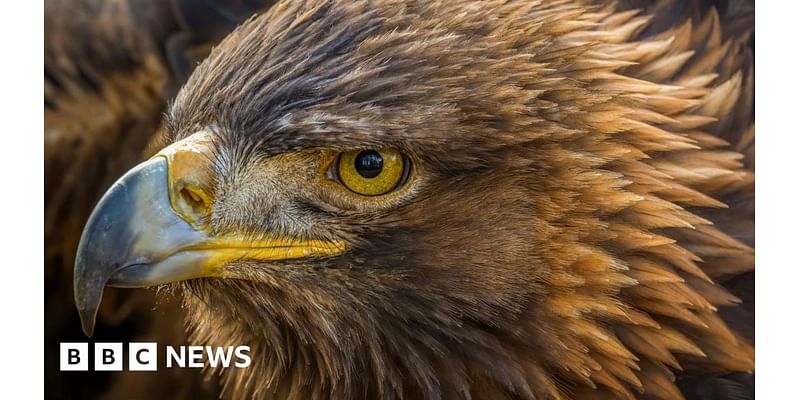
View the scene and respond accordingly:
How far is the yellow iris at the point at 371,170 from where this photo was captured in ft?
5.37

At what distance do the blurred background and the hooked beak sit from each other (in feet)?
1.54

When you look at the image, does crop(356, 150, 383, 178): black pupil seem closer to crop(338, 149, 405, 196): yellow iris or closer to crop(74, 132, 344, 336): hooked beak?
crop(338, 149, 405, 196): yellow iris

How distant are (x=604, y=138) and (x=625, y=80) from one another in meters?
0.17

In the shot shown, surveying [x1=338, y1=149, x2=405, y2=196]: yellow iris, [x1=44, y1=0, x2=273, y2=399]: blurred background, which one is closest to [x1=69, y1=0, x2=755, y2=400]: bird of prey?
[x1=338, y1=149, x2=405, y2=196]: yellow iris

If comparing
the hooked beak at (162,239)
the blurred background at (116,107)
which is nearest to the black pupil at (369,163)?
the hooked beak at (162,239)

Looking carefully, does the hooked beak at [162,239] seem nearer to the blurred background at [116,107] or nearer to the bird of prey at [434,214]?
the bird of prey at [434,214]

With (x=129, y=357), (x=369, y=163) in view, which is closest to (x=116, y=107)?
(x=129, y=357)

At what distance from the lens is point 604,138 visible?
5.78 ft

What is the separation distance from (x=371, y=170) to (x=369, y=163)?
14mm

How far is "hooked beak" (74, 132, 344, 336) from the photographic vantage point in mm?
1585

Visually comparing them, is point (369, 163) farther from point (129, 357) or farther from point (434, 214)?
point (129, 357)

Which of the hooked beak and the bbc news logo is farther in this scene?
the bbc news logo

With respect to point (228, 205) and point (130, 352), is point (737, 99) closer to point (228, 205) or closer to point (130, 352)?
point (228, 205)

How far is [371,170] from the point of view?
1.64 metres
